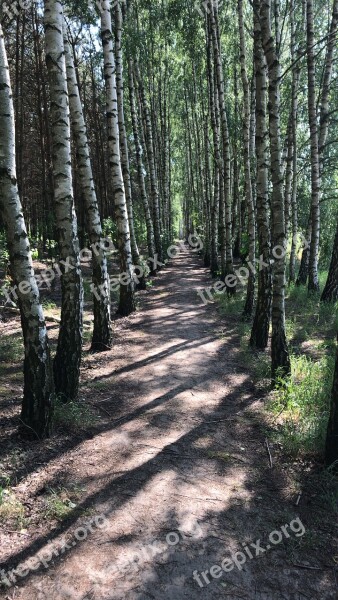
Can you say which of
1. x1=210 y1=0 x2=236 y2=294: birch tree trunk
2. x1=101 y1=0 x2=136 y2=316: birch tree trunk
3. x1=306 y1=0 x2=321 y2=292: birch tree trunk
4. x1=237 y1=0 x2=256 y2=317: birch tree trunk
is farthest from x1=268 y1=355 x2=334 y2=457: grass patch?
x1=210 y1=0 x2=236 y2=294: birch tree trunk

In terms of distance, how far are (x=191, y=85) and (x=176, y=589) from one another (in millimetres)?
24333

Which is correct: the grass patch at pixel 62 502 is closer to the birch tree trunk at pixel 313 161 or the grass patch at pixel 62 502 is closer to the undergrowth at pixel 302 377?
the undergrowth at pixel 302 377

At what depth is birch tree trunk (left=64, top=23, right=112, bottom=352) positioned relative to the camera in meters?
7.30

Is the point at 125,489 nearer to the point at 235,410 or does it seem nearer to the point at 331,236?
the point at 235,410

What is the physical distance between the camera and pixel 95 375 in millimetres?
6883

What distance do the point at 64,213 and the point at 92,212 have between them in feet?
6.82

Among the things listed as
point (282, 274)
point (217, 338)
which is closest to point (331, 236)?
point (217, 338)

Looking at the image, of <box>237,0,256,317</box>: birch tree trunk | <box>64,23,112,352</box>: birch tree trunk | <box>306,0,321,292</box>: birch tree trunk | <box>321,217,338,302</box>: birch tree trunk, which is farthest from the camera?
<box>306,0,321,292</box>: birch tree trunk

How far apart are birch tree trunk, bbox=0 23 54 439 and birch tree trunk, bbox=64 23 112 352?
304 centimetres

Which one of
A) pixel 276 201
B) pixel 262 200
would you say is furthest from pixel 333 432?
pixel 262 200

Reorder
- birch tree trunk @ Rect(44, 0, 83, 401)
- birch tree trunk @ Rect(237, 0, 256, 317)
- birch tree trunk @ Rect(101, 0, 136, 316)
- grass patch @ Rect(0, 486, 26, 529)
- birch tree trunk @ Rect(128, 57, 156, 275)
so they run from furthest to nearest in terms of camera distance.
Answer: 1. birch tree trunk @ Rect(128, 57, 156, 275)
2. birch tree trunk @ Rect(237, 0, 256, 317)
3. birch tree trunk @ Rect(101, 0, 136, 316)
4. birch tree trunk @ Rect(44, 0, 83, 401)
5. grass patch @ Rect(0, 486, 26, 529)

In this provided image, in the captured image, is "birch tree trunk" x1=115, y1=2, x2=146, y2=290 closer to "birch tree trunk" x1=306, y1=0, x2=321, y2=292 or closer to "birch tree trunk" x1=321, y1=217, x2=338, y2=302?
"birch tree trunk" x1=306, y1=0, x2=321, y2=292

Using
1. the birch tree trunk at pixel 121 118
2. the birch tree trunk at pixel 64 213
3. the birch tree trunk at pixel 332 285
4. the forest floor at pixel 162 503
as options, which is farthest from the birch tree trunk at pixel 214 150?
the forest floor at pixel 162 503

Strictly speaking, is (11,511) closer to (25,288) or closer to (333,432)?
(25,288)
